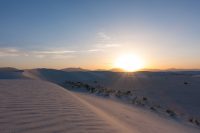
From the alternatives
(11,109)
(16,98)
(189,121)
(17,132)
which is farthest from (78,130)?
(189,121)

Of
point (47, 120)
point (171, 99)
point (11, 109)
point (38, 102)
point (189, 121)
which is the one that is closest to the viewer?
point (47, 120)

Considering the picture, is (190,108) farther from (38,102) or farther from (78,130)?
(78,130)

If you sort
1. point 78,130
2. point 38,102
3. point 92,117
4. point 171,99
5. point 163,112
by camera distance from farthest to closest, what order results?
1. point 171,99
2. point 163,112
3. point 38,102
4. point 92,117
5. point 78,130

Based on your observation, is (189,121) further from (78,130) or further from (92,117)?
(78,130)

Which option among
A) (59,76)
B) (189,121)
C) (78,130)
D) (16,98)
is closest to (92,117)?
(78,130)

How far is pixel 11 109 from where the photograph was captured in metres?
7.02

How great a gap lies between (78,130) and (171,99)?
15920 millimetres

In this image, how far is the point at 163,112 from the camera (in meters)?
14.1

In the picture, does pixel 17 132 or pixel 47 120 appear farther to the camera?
pixel 47 120

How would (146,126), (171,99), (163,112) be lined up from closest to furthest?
(146,126) → (163,112) → (171,99)

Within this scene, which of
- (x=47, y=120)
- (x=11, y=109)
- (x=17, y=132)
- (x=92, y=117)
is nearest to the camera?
(x=17, y=132)

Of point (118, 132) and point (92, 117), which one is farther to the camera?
point (92, 117)

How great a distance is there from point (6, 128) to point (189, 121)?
9073 mm

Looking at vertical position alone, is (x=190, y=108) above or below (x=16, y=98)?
below
